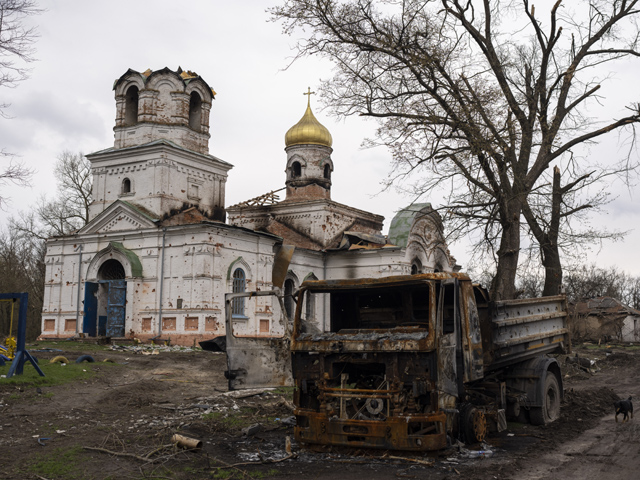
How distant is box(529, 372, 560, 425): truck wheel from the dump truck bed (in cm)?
49

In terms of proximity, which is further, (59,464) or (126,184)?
(126,184)

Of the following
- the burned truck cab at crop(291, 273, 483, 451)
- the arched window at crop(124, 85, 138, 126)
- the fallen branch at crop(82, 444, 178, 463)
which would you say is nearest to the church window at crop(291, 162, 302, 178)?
the arched window at crop(124, 85, 138, 126)

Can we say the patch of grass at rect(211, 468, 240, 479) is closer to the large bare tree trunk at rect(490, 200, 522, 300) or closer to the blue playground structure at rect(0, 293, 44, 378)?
the blue playground structure at rect(0, 293, 44, 378)

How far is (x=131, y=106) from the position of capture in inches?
1122

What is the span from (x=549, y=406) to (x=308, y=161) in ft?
81.9

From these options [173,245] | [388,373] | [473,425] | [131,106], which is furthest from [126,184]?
[473,425]

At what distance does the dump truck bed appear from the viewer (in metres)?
8.95

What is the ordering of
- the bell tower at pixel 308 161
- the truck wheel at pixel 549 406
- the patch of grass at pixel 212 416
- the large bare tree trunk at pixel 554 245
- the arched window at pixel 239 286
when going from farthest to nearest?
the bell tower at pixel 308 161 < the arched window at pixel 239 286 < the large bare tree trunk at pixel 554 245 < the patch of grass at pixel 212 416 < the truck wheel at pixel 549 406

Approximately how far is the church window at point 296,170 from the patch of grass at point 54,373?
62.1 ft

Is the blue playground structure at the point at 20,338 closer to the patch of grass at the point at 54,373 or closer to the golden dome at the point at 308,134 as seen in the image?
the patch of grass at the point at 54,373

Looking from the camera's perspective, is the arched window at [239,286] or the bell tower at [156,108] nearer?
the arched window at [239,286]

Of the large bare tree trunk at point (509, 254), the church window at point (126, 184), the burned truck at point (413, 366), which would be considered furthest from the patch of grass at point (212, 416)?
the church window at point (126, 184)

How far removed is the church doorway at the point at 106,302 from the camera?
2531 cm

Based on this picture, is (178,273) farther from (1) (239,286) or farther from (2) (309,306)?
(2) (309,306)
